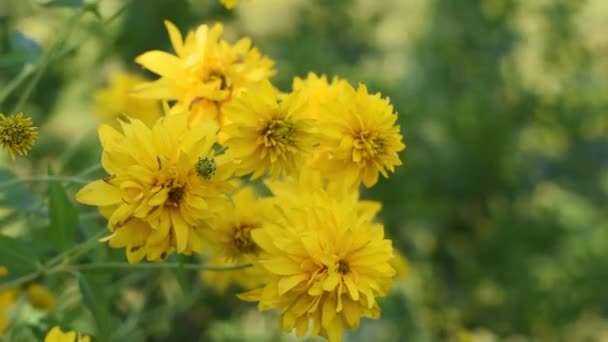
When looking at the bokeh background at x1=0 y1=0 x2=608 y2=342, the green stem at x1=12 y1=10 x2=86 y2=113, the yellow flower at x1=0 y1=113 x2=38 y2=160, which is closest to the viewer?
the yellow flower at x1=0 y1=113 x2=38 y2=160

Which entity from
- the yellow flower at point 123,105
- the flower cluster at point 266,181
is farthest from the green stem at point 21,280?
the yellow flower at point 123,105

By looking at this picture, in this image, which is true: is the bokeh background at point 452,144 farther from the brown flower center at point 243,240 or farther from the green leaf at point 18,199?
the brown flower center at point 243,240

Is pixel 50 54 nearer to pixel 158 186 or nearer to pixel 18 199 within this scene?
pixel 18 199

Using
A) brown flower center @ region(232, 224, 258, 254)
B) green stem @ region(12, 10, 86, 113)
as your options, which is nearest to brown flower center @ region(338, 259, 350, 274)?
brown flower center @ region(232, 224, 258, 254)

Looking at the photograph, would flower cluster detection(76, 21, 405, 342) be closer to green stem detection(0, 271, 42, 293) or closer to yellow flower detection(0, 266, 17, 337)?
green stem detection(0, 271, 42, 293)

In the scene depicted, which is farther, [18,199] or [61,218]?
[18,199]

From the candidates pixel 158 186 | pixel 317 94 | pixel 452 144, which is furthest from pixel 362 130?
pixel 452 144
